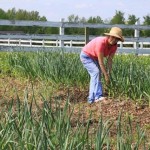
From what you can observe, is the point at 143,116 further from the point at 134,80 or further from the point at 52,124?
the point at 52,124

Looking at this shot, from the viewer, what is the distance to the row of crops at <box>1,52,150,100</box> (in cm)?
504

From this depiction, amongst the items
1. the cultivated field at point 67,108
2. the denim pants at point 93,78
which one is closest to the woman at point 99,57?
the denim pants at point 93,78

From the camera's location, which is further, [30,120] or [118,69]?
[118,69]

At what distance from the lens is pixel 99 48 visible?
513cm

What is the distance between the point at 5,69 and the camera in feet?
25.4

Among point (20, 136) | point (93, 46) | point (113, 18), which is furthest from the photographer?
point (113, 18)

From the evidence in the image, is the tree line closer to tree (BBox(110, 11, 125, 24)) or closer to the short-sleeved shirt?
tree (BBox(110, 11, 125, 24))

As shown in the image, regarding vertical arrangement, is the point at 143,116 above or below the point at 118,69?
below

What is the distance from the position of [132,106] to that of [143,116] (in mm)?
379

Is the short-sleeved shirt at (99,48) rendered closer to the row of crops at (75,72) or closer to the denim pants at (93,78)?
the denim pants at (93,78)

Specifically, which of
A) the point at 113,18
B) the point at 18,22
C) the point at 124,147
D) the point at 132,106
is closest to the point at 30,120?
the point at 124,147

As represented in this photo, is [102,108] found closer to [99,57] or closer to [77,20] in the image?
[99,57]

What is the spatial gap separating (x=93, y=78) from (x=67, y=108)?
238 cm

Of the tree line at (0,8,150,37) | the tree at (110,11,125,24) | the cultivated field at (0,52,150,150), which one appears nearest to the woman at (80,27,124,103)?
the cultivated field at (0,52,150,150)
